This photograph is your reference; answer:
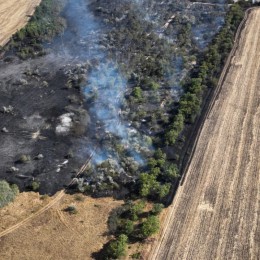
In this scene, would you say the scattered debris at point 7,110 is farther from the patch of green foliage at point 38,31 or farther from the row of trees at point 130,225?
the row of trees at point 130,225

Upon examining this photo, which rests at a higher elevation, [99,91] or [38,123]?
[99,91]

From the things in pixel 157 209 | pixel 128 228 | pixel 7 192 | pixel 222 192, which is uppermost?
pixel 7 192

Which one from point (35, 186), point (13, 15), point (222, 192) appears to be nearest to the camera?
point (222, 192)

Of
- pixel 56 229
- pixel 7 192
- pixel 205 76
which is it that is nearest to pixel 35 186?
pixel 7 192

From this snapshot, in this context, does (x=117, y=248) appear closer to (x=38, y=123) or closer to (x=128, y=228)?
(x=128, y=228)

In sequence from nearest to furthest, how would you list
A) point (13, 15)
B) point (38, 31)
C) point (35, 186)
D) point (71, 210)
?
point (71, 210)
point (35, 186)
point (38, 31)
point (13, 15)

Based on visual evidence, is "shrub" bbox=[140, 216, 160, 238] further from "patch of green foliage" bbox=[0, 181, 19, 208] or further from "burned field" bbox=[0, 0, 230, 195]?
"patch of green foliage" bbox=[0, 181, 19, 208]

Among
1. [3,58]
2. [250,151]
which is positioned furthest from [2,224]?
[3,58]

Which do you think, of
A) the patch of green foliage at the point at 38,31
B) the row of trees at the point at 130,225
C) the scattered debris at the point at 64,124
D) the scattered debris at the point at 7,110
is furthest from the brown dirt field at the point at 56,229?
the patch of green foliage at the point at 38,31
